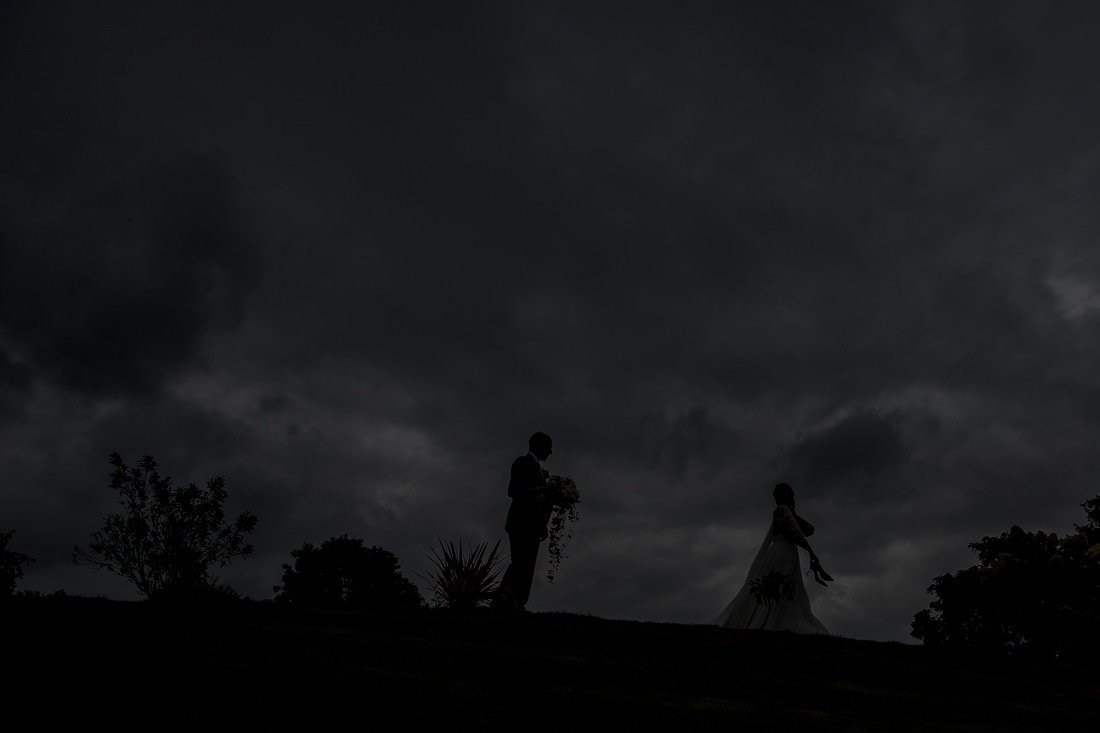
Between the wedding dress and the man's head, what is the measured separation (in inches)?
183

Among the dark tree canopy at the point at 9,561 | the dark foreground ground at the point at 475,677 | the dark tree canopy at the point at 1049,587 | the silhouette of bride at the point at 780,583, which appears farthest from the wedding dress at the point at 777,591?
the dark tree canopy at the point at 9,561

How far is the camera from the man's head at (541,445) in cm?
1600

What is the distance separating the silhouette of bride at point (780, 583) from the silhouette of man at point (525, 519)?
399cm

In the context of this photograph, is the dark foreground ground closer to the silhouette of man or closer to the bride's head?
the silhouette of man

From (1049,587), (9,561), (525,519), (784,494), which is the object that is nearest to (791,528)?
(784,494)

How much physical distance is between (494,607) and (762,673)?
5.91 meters

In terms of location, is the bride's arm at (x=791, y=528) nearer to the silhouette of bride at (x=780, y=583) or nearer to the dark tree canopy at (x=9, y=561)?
the silhouette of bride at (x=780, y=583)

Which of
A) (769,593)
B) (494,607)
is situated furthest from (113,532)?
(769,593)

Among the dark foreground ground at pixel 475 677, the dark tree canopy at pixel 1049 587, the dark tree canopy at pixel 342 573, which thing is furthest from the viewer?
the dark tree canopy at pixel 342 573

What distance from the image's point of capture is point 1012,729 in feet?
31.7

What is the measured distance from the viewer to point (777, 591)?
16.4 m

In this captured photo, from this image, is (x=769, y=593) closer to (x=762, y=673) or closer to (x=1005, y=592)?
(x=762, y=673)

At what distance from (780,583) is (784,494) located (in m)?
1.73

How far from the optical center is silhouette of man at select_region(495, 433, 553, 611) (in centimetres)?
1603
